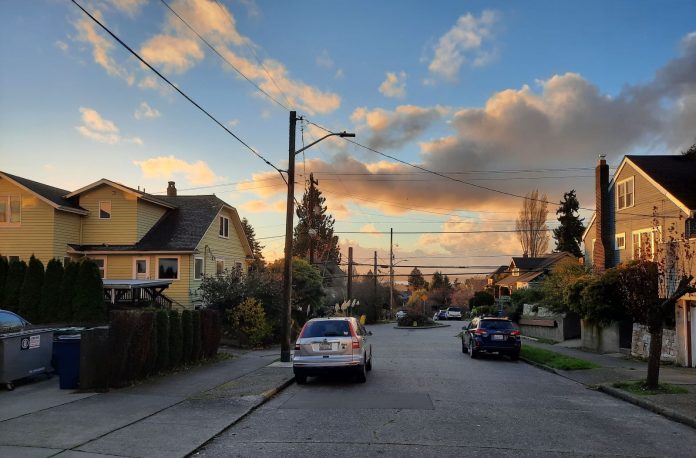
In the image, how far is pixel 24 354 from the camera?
12117 millimetres

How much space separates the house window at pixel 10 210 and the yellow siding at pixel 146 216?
5.65 metres

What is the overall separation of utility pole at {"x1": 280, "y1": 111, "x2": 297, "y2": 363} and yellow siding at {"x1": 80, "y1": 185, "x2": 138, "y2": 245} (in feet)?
45.1

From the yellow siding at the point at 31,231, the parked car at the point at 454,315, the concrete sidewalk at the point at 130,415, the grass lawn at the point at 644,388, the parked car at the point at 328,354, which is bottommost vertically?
the parked car at the point at 454,315

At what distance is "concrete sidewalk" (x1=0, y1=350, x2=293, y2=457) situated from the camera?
7.50 m

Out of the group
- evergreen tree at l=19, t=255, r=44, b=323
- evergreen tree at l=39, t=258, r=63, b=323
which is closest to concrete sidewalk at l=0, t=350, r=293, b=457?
evergreen tree at l=39, t=258, r=63, b=323

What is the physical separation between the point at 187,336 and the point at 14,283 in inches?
501

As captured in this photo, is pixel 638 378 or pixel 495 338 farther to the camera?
pixel 495 338

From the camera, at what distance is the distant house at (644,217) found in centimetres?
1930

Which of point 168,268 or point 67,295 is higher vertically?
point 168,268

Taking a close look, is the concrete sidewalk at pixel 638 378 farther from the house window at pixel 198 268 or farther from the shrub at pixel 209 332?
the house window at pixel 198 268

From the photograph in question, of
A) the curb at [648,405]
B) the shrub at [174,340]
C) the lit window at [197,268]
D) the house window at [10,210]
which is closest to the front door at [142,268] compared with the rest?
the lit window at [197,268]

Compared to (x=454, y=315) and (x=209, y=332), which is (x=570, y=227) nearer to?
(x=454, y=315)

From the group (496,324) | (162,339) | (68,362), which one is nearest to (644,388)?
(496,324)

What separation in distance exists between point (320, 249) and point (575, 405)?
2603 inches
